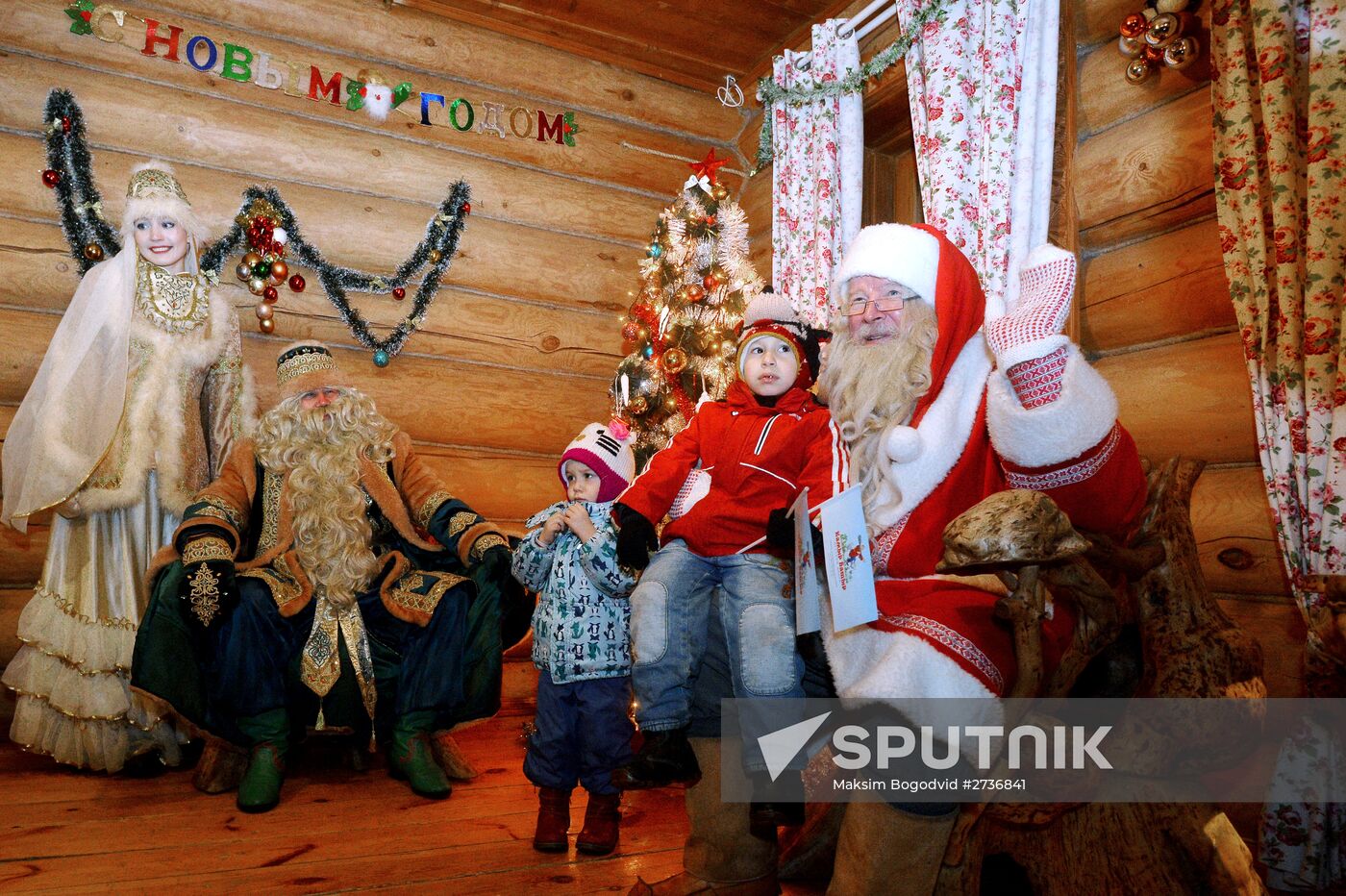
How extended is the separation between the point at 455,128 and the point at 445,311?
0.95 meters

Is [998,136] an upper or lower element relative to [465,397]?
upper

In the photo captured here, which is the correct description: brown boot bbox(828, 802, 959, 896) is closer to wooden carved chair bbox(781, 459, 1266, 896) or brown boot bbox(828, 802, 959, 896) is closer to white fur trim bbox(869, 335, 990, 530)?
wooden carved chair bbox(781, 459, 1266, 896)

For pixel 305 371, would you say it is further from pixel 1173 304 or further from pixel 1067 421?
pixel 1173 304

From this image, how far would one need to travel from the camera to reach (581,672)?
2580 mm

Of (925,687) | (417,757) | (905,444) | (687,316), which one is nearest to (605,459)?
(905,444)

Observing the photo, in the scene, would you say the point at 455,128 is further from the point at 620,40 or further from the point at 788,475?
the point at 788,475

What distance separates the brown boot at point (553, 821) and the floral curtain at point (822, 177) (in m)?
2.36

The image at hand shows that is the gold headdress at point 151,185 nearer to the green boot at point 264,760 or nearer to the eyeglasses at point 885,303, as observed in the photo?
the green boot at point 264,760

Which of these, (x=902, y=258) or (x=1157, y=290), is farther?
(x=1157, y=290)

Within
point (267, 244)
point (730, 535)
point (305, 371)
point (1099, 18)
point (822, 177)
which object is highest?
point (1099, 18)

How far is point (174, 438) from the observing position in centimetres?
333

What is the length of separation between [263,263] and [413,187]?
86 cm

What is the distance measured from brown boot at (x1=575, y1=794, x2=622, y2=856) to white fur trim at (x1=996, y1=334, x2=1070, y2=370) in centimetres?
162

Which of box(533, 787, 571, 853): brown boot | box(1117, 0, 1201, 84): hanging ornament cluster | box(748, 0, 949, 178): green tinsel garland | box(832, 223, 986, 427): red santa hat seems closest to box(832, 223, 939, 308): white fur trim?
box(832, 223, 986, 427): red santa hat
